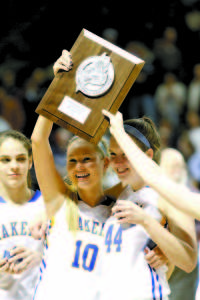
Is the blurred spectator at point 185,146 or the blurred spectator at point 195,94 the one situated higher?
the blurred spectator at point 195,94

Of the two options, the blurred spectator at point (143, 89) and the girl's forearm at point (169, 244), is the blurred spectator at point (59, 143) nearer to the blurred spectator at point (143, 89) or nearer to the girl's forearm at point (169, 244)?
the blurred spectator at point (143, 89)

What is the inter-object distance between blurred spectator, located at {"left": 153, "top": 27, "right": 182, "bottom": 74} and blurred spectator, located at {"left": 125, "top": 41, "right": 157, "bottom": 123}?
0.12 meters

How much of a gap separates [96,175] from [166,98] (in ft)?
14.4

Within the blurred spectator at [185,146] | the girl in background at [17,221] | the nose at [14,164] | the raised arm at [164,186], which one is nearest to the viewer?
the raised arm at [164,186]

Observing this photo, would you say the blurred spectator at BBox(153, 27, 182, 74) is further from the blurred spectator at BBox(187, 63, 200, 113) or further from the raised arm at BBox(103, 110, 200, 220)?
the raised arm at BBox(103, 110, 200, 220)

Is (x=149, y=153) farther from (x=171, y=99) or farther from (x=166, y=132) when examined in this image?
(x=171, y=99)

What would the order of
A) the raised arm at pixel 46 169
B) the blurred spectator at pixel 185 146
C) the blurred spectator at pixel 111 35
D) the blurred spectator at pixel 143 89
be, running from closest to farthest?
the raised arm at pixel 46 169 → the blurred spectator at pixel 185 146 → the blurred spectator at pixel 143 89 → the blurred spectator at pixel 111 35

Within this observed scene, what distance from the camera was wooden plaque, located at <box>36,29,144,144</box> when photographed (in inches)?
89.0

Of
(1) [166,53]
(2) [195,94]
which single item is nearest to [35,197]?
(2) [195,94]

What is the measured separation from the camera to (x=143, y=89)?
6.89m

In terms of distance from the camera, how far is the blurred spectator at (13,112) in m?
6.13

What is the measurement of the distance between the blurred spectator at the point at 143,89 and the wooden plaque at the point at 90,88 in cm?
408

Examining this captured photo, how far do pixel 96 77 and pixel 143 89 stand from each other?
4.65m

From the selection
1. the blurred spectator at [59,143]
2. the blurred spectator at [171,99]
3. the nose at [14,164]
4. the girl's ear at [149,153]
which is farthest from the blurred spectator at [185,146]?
the girl's ear at [149,153]
